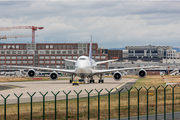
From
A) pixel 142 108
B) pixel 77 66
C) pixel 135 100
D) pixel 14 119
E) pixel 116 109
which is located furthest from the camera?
pixel 77 66

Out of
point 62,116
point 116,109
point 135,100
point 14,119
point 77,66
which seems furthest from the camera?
point 77,66

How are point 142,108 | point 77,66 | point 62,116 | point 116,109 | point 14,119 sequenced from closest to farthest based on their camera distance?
point 14,119 < point 62,116 < point 116,109 < point 142,108 < point 77,66

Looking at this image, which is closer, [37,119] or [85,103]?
[37,119]

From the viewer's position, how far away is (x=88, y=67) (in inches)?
2274

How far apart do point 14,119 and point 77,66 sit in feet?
129

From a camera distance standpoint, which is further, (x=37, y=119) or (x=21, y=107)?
(x=21, y=107)

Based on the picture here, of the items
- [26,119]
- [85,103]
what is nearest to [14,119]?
[26,119]

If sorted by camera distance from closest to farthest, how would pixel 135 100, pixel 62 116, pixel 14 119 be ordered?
pixel 14 119
pixel 62 116
pixel 135 100

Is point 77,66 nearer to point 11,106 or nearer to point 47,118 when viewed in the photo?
point 11,106

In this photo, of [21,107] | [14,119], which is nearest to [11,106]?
[21,107]

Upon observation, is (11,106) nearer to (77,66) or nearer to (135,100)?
(135,100)

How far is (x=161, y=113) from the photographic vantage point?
2197cm

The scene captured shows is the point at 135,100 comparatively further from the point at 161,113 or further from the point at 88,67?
the point at 88,67

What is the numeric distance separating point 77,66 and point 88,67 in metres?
2.22
